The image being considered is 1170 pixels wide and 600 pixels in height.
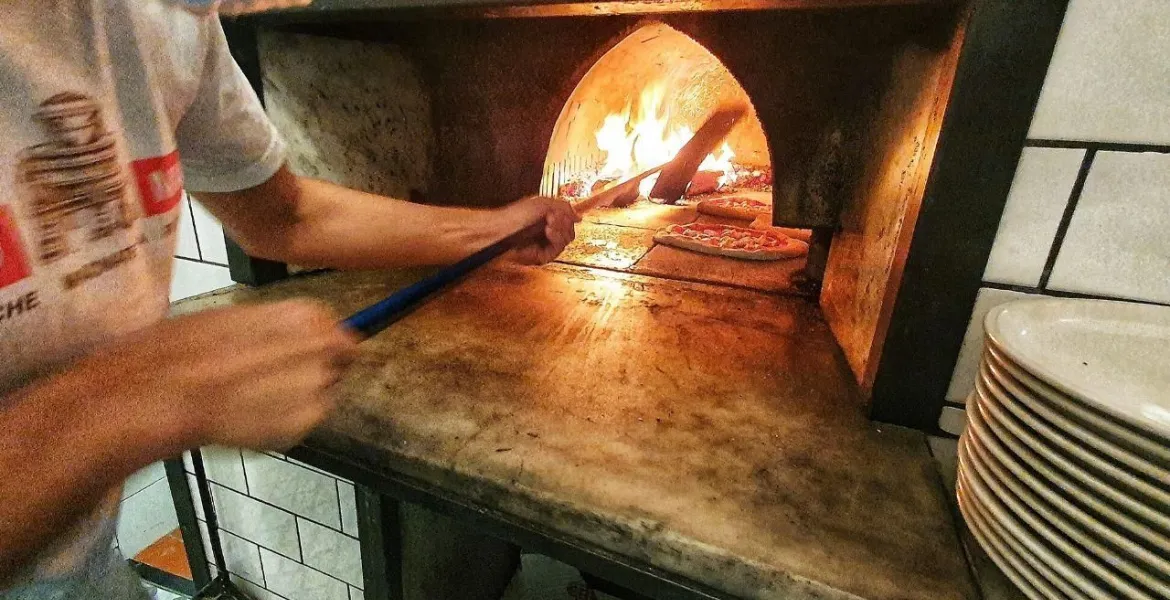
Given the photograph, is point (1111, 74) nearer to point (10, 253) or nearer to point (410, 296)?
point (410, 296)

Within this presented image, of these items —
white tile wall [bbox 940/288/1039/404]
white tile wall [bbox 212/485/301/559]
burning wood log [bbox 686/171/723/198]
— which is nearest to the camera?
white tile wall [bbox 940/288/1039/404]

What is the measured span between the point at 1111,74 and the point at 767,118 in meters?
0.61

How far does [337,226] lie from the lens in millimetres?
907

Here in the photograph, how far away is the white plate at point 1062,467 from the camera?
376 millimetres

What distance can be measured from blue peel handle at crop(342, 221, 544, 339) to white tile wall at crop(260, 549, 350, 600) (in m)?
0.72

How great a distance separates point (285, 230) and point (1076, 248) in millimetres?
1081

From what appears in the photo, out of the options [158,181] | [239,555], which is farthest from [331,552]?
[158,181]

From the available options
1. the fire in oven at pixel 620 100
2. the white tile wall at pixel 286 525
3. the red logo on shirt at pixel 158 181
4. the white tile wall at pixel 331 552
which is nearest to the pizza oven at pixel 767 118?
the fire in oven at pixel 620 100

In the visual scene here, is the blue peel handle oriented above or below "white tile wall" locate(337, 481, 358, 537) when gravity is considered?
above

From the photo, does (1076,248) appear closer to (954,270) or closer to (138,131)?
(954,270)

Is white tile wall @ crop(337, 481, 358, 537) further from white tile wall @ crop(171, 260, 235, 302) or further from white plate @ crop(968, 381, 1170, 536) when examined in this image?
white plate @ crop(968, 381, 1170, 536)

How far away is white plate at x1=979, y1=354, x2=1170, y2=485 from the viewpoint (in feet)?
1.22

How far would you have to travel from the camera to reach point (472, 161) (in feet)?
4.52

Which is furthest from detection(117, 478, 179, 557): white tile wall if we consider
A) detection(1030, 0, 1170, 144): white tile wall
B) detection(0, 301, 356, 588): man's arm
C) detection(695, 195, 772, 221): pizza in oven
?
detection(1030, 0, 1170, 144): white tile wall
